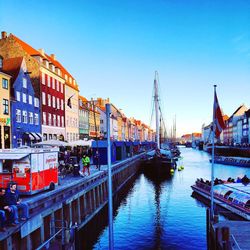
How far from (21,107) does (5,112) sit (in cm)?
460

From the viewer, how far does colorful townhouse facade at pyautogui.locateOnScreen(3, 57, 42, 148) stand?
40344 millimetres

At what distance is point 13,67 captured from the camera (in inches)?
1716

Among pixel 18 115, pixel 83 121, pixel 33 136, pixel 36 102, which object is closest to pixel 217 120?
pixel 18 115

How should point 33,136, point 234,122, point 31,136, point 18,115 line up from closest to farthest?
point 18,115 < point 31,136 < point 33,136 < point 234,122

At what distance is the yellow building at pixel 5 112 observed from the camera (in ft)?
121

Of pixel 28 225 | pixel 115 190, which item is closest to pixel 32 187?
pixel 28 225

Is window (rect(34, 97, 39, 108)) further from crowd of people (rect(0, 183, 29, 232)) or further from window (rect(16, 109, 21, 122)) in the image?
crowd of people (rect(0, 183, 29, 232))

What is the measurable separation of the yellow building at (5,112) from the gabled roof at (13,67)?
134 inches

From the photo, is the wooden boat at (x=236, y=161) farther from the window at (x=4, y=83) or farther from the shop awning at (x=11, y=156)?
the shop awning at (x=11, y=156)

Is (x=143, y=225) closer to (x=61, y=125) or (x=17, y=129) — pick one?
(x=17, y=129)

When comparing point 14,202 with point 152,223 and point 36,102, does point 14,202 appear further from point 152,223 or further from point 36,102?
point 36,102

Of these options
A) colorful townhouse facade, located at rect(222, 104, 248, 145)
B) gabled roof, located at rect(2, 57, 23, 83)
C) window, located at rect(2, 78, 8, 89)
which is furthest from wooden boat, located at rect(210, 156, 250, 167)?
colorful townhouse facade, located at rect(222, 104, 248, 145)

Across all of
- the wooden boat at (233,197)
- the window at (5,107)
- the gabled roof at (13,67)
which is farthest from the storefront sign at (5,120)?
the wooden boat at (233,197)

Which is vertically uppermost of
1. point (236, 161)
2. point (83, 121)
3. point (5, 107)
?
point (83, 121)
